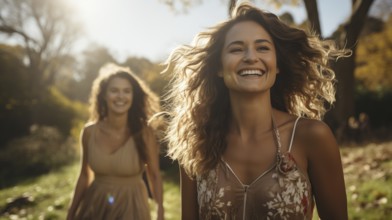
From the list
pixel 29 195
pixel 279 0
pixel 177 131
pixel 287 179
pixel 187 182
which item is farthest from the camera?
pixel 279 0

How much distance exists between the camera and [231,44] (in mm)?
2479

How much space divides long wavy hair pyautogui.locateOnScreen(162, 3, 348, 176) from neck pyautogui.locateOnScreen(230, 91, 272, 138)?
0.61 ft

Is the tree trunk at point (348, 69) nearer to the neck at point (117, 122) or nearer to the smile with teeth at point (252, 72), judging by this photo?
the neck at point (117, 122)

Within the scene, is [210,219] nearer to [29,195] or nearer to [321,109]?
[321,109]

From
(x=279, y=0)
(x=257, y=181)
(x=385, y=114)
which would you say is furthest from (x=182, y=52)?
(x=385, y=114)

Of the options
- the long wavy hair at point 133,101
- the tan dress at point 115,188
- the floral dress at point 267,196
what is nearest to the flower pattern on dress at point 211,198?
the floral dress at point 267,196

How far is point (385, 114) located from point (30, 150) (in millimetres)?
18468

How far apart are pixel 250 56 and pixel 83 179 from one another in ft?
9.36

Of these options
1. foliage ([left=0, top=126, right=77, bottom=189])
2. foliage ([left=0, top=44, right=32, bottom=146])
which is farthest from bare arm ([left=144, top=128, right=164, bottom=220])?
foliage ([left=0, top=44, right=32, bottom=146])

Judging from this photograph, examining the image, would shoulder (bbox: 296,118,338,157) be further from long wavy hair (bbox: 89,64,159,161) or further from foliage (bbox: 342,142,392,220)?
foliage (bbox: 342,142,392,220)

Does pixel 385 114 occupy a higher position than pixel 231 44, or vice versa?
pixel 231 44

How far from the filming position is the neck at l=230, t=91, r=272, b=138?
247cm

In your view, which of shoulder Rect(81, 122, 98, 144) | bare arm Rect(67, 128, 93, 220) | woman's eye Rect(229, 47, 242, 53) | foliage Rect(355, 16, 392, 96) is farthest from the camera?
foliage Rect(355, 16, 392, 96)

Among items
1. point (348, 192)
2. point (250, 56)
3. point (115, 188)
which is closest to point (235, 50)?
point (250, 56)
